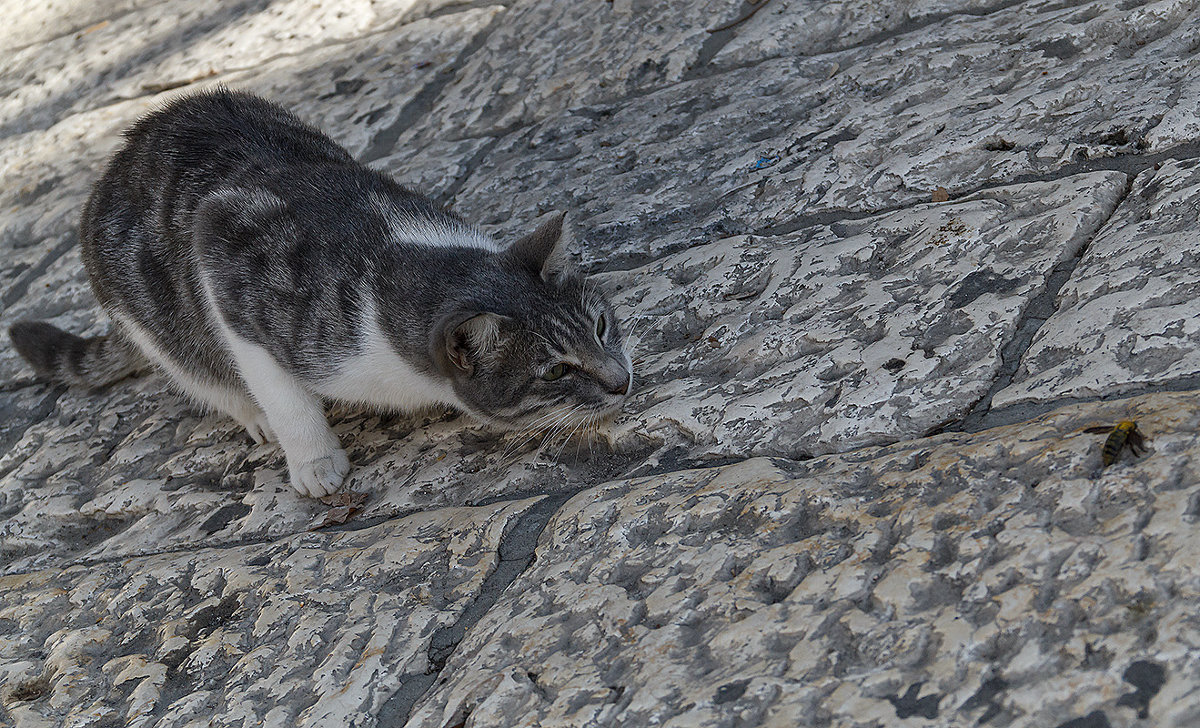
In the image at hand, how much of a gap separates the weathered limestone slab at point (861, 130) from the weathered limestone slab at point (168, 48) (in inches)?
74.8

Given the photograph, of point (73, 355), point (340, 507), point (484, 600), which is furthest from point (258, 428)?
point (484, 600)

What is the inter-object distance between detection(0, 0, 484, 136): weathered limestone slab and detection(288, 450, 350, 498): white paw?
117 inches

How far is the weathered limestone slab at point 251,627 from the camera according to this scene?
6.48 feet

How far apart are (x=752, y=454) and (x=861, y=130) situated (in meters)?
1.36

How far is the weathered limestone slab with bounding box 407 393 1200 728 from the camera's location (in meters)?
1.37

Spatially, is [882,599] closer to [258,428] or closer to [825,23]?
[258,428]

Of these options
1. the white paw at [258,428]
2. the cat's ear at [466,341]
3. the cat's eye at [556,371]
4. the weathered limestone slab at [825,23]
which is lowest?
the cat's eye at [556,371]

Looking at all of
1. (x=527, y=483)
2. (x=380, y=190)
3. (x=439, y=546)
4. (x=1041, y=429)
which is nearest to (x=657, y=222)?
(x=380, y=190)

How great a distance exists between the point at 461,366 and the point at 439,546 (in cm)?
52

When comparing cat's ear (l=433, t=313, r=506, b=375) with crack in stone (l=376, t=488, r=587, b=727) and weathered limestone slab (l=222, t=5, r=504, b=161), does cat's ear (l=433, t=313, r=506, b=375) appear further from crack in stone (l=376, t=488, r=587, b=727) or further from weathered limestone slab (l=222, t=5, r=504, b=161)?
weathered limestone slab (l=222, t=5, r=504, b=161)

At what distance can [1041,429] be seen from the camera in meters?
1.82

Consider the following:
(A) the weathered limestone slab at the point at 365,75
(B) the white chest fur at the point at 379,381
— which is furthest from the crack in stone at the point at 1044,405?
(A) the weathered limestone slab at the point at 365,75

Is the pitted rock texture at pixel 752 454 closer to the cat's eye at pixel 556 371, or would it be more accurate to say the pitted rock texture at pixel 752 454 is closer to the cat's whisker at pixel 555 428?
the cat's whisker at pixel 555 428

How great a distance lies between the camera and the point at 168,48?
221 inches
